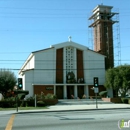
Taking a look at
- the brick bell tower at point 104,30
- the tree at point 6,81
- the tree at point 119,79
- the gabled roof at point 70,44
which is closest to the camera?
the tree at point 119,79

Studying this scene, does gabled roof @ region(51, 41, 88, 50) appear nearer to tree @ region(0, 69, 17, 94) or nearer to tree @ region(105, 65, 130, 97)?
tree @ region(105, 65, 130, 97)

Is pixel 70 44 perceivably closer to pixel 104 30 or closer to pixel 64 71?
pixel 64 71

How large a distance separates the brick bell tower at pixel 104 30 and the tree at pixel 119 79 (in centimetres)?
1380

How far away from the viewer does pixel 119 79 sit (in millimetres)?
43906

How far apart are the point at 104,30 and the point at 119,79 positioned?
21.2m

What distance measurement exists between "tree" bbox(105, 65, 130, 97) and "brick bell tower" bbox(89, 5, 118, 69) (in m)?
13.8

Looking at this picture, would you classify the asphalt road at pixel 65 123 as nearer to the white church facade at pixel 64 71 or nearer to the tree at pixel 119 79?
the tree at pixel 119 79

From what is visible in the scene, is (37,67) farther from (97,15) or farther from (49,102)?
(97,15)

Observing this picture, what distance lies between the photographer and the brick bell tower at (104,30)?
199 ft

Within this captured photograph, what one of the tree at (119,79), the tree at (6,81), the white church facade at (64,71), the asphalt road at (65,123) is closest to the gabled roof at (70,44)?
the white church facade at (64,71)

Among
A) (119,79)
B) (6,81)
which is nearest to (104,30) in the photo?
(119,79)

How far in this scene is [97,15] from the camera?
6300 cm

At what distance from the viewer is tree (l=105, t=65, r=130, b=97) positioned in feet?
143

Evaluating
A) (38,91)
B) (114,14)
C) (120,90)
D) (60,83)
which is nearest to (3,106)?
(38,91)
